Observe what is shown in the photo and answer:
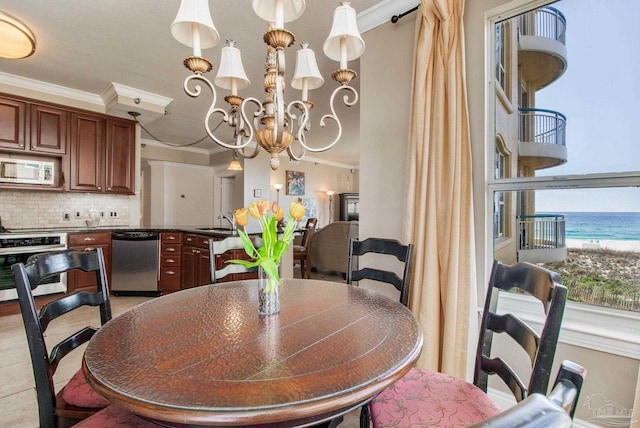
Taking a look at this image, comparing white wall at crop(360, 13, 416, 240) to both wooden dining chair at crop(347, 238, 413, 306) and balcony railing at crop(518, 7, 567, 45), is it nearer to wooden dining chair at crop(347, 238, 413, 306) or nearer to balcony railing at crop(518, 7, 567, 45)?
wooden dining chair at crop(347, 238, 413, 306)

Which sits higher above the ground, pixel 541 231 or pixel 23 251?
pixel 541 231

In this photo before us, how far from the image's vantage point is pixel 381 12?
221 centimetres

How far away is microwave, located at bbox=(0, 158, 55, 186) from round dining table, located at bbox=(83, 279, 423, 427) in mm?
3736

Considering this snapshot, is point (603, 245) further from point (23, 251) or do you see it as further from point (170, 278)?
point (23, 251)

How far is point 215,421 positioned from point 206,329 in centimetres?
42

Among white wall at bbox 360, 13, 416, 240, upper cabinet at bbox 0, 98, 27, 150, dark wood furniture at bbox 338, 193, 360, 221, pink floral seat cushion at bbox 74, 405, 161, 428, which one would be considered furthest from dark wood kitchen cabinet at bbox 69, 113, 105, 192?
dark wood furniture at bbox 338, 193, 360, 221

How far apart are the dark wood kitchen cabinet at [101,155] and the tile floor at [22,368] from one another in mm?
1670

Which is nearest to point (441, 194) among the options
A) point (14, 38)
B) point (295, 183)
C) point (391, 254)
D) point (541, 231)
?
point (391, 254)

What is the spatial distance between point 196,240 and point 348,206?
6171 mm

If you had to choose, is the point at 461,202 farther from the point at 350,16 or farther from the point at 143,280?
the point at 143,280

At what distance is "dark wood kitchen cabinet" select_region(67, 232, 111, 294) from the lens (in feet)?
11.7

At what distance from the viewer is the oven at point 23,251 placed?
311 cm

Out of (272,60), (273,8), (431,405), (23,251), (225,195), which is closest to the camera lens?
(431,405)

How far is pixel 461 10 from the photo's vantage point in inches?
67.3
